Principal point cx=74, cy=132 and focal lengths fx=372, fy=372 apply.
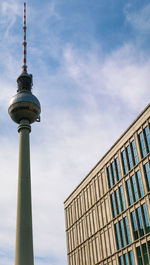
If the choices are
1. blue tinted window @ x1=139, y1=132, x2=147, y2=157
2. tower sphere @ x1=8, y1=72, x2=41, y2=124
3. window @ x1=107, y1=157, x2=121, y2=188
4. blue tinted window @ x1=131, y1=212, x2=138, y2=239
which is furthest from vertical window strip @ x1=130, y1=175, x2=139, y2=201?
Result: tower sphere @ x1=8, y1=72, x2=41, y2=124

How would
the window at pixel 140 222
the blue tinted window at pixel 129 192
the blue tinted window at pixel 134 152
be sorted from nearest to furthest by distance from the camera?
the window at pixel 140 222 < the blue tinted window at pixel 134 152 < the blue tinted window at pixel 129 192

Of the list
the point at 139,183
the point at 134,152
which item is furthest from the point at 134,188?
the point at 134,152

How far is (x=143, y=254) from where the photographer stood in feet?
160

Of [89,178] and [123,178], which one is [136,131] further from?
[89,178]

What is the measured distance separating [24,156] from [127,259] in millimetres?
22350

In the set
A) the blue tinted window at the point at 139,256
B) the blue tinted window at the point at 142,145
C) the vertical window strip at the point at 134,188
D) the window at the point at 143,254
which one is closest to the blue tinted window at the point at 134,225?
the blue tinted window at the point at 139,256

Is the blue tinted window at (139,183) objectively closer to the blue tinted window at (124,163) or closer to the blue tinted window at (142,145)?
the blue tinted window at (142,145)

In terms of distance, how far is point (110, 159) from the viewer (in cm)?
6147

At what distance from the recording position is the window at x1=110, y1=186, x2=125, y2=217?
5645 centimetres

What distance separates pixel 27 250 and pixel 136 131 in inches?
891

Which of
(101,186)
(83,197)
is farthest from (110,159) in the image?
(83,197)

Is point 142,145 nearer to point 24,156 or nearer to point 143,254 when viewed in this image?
point 143,254

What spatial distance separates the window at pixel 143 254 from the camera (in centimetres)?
4778

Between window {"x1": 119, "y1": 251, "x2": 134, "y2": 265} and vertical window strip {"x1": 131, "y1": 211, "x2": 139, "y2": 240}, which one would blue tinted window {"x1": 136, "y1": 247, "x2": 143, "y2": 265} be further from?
window {"x1": 119, "y1": 251, "x2": 134, "y2": 265}
